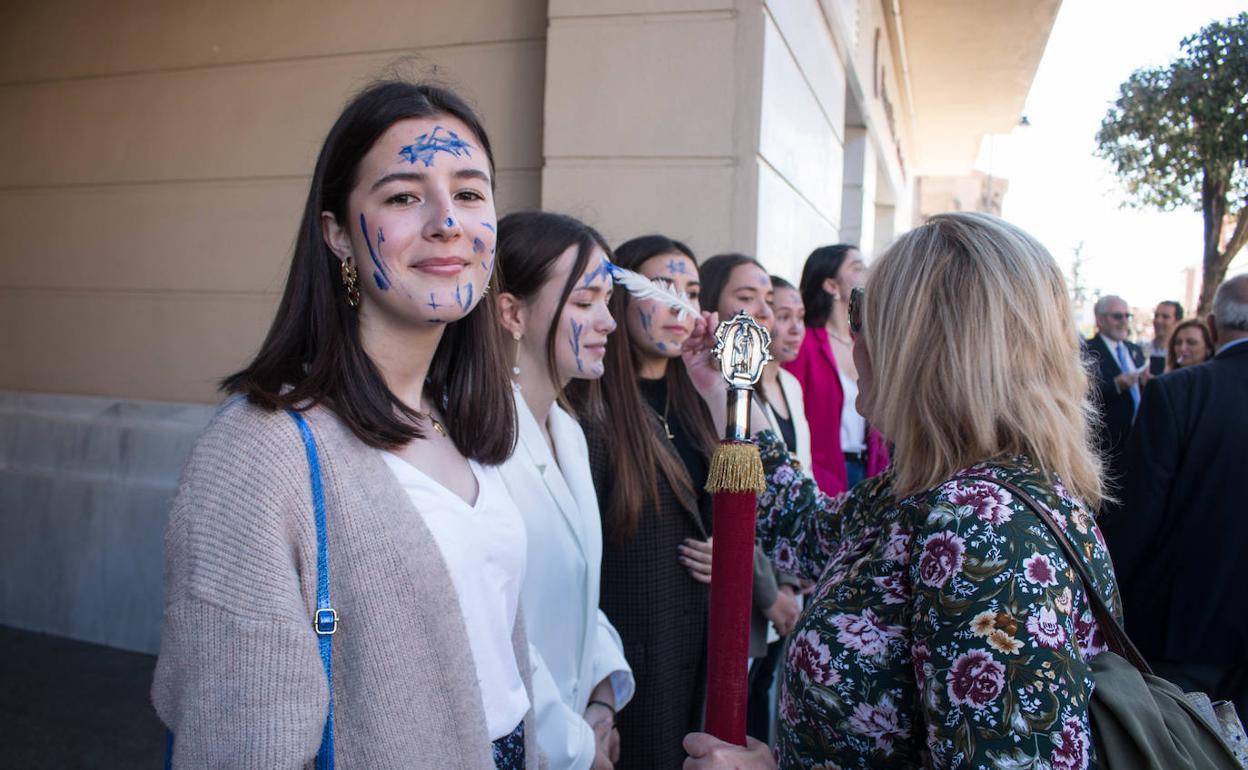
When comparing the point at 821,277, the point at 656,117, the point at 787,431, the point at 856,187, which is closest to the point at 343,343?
the point at 787,431

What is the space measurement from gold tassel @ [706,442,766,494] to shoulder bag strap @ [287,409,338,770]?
22.5 inches

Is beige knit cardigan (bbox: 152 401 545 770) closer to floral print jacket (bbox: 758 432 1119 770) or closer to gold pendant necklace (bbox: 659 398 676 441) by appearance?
floral print jacket (bbox: 758 432 1119 770)

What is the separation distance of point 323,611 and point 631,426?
1420 millimetres

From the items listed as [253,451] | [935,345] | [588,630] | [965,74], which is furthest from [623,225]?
[965,74]

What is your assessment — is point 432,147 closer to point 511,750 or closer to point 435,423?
point 435,423

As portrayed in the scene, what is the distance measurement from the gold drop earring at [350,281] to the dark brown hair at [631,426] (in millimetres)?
1120

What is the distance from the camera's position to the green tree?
8570 millimetres

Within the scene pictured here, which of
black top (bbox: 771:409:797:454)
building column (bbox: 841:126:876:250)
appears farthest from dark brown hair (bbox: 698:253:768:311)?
building column (bbox: 841:126:876:250)

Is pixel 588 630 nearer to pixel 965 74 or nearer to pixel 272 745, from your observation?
pixel 272 745

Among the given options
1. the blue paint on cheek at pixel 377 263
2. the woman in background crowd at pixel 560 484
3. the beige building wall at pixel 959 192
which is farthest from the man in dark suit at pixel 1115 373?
the beige building wall at pixel 959 192

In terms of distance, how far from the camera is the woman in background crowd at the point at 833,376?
415 centimetres

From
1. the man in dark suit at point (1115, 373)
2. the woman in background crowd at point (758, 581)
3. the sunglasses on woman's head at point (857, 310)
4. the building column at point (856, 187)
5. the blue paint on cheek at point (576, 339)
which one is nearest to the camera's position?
the sunglasses on woman's head at point (857, 310)

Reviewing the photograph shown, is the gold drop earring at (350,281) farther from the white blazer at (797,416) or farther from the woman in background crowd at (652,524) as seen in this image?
the white blazer at (797,416)

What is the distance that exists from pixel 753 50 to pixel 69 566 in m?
4.27
